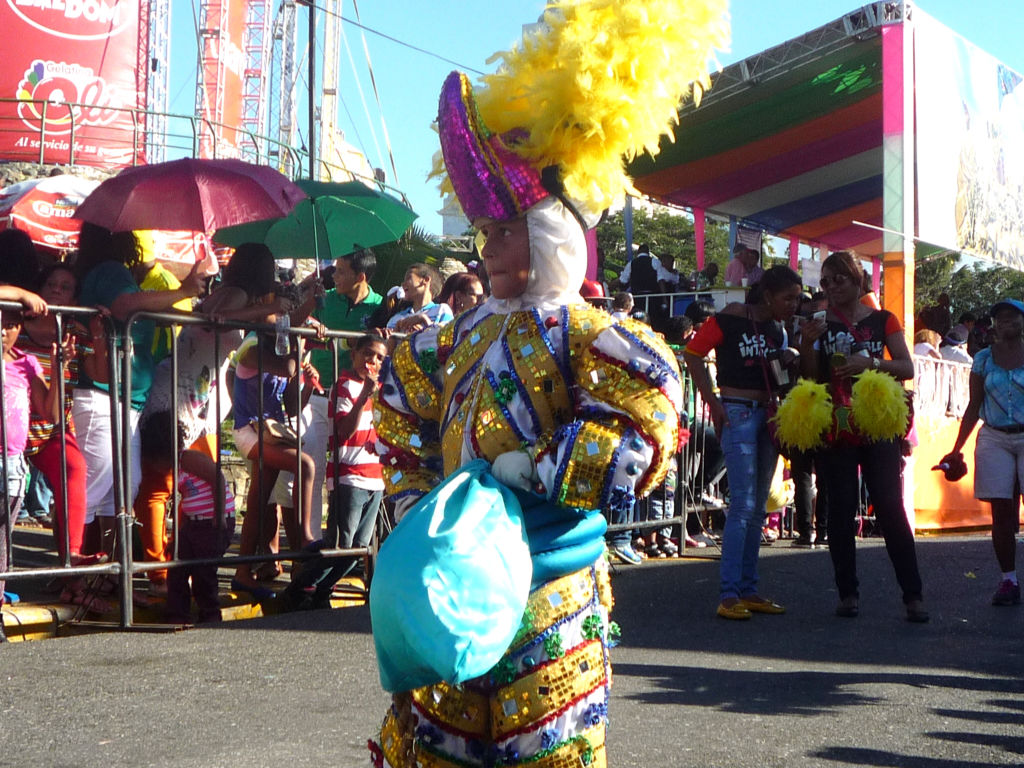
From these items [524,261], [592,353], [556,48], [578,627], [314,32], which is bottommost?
[578,627]

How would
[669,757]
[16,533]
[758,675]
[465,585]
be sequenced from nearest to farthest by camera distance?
[465,585] < [669,757] < [758,675] < [16,533]

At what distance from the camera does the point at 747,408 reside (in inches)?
264

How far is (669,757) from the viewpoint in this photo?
4.12 m

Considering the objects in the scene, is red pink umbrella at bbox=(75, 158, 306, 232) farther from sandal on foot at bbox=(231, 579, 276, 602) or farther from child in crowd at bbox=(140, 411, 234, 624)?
sandal on foot at bbox=(231, 579, 276, 602)

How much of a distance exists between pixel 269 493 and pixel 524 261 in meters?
4.31

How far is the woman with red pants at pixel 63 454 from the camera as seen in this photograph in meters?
5.81

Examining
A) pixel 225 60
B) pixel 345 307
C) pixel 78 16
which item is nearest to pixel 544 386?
pixel 345 307

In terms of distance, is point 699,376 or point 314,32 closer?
point 699,376

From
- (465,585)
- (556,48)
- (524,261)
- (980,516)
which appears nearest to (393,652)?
(465,585)

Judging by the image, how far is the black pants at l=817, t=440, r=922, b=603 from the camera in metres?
6.55

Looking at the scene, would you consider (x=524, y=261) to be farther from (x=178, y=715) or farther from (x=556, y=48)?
(x=178, y=715)

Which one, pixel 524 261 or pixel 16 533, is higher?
pixel 524 261

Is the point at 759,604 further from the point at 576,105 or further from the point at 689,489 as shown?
the point at 576,105

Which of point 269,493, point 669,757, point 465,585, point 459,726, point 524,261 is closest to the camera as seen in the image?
point 465,585
